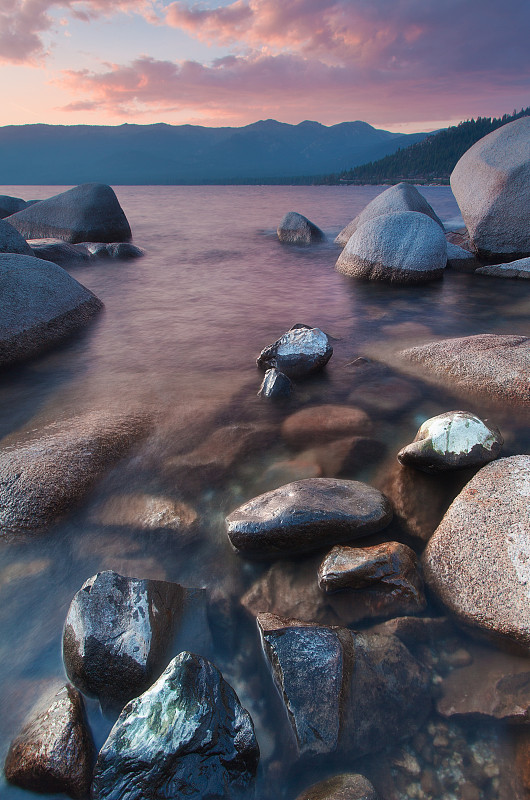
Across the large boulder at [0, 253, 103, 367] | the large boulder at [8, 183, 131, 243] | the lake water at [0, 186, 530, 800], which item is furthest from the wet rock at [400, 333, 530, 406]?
the large boulder at [8, 183, 131, 243]

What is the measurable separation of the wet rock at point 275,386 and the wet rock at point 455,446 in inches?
69.0

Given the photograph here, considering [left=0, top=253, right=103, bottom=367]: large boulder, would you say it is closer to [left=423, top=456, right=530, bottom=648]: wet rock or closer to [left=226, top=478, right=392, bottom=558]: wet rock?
[left=226, top=478, right=392, bottom=558]: wet rock

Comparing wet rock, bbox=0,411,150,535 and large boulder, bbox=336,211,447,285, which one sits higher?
large boulder, bbox=336,211,447,285

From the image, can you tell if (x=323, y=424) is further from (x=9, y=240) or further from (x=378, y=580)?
(x=9, y=240)

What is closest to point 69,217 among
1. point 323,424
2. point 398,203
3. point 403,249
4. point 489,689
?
point 398,203

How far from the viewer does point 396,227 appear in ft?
32.8

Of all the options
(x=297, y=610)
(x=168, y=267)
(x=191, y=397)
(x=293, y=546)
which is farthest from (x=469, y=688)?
(x=168, y=267)

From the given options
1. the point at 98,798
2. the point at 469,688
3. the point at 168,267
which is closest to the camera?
the point at 98,798

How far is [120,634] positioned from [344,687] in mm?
1177

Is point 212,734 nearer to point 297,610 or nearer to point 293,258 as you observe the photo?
point 297,610

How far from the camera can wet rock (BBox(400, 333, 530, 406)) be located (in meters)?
4.89

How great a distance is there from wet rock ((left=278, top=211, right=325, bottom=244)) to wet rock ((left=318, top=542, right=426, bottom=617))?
15391 millimetres

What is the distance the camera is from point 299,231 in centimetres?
1688

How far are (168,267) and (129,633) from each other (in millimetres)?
12465
